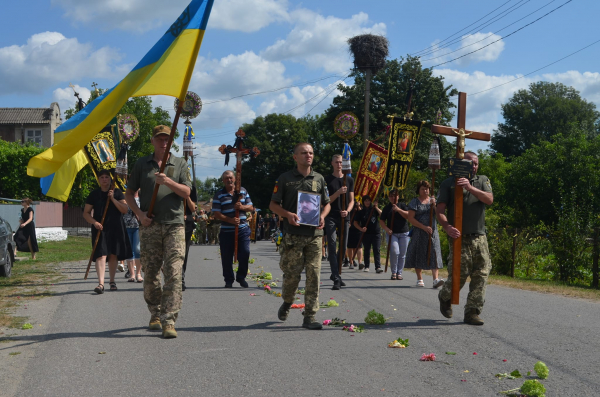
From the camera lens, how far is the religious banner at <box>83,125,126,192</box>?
13.1m

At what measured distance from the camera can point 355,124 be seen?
1405 cm

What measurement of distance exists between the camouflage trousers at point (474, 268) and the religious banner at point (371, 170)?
316 inches

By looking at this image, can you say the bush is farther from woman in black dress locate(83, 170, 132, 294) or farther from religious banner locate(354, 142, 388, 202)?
religious banner locate(354, 142, 388, 202)

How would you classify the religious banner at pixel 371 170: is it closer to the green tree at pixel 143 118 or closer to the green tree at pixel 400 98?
the green tree at pixel 400 98

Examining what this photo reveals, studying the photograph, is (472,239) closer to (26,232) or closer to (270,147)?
(26,232)

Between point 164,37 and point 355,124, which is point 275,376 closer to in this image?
point 164,37

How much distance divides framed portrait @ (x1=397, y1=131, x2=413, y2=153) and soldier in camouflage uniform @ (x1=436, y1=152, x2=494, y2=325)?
22.5 feet

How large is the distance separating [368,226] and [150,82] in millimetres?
10323

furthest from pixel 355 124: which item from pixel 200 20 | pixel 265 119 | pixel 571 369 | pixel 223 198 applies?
pixel 265 119

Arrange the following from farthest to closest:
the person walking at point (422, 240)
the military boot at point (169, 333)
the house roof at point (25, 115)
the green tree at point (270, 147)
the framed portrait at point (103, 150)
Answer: the house roof at point (25, 115)
the green tree at point (270, 147)
the framed portrait at point (103, 150)
the person walking at point (422, 240)
the military boot at point (169, 333)

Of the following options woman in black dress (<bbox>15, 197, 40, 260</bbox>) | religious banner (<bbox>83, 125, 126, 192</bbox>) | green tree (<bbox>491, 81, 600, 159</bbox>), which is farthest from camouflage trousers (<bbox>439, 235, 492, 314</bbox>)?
green tree (<bbox>491, 81, 600, 159</bbox>)

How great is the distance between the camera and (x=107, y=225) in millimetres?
10984

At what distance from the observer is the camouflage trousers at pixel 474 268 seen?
7.50m

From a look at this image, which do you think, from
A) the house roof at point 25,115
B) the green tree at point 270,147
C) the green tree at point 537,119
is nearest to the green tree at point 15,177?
the green tree at point 270,147
